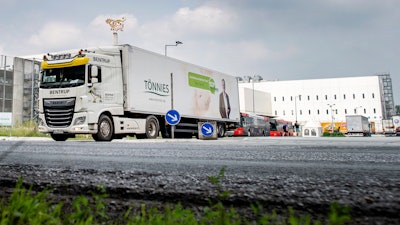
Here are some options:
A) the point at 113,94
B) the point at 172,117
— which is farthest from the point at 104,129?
the point at 172,117

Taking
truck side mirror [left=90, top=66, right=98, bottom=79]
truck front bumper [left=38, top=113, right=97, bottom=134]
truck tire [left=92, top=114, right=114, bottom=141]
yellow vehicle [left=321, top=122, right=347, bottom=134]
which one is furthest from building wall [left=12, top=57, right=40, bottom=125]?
yellow vehicle [left=321, top=122, right=347, bottom=134]

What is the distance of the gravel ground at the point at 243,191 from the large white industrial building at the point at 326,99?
80902 mm

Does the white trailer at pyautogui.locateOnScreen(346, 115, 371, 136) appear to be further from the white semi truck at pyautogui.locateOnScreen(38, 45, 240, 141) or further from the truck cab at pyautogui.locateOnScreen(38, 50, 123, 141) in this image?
the truck cab at pyautogui.locateOnScreen(38, 50, 123, 141)

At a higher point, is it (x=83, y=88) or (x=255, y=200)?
(x=83, y=88)

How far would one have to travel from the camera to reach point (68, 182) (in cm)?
224

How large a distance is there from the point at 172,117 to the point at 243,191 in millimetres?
15861

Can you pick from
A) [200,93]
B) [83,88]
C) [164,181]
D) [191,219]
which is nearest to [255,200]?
[191,219]

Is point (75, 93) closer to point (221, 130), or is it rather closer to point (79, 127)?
point (79, 127)

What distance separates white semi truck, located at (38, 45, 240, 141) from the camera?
14.0 meters

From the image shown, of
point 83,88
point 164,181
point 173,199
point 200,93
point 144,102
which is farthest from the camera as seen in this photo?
point 200,93

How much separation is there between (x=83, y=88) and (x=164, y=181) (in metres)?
12.5

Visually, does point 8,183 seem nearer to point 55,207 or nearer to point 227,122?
point 55,207

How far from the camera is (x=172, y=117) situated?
17594 mm

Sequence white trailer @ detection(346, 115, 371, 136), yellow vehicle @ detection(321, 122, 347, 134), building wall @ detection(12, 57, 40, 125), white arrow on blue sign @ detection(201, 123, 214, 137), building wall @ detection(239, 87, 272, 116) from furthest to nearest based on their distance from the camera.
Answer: building wall @ detection(239, 87, 272, 116) → yellow vehicle @ detection(321, 122, 347, 134) → white trailer @ detection(346, 115, 371, 136) → building wall @ detection(12, 57, 40, 125) → white arrow on blue sign @ detection(201, 123, 214, 137)
